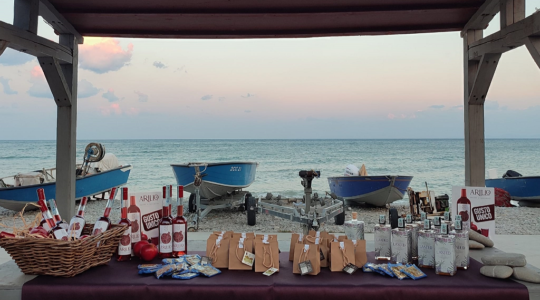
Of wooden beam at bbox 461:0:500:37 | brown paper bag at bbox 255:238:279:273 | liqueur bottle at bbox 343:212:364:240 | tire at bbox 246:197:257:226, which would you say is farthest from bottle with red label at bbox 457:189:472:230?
tire at bbox 246:197:257:226

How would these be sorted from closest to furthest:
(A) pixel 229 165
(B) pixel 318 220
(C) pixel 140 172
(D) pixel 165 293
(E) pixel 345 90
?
(D) pixel 165 293, (B) pixel 318 220, (A) pixel 229 165, (C) pixel 140 172, (E) pixel 345 90

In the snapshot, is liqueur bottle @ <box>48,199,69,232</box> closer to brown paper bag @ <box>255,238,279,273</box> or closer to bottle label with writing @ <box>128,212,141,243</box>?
bottle label with writing @ <box>128,212,141,243</box>

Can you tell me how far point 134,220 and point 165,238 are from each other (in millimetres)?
194

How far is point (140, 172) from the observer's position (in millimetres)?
27547

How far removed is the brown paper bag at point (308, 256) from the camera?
5.92 feet

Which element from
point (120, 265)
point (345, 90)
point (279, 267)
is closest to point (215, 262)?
point (279, 267)

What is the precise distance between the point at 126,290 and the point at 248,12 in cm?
267

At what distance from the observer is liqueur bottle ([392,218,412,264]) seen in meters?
1.91

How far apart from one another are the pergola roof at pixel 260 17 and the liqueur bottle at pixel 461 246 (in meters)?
2.28

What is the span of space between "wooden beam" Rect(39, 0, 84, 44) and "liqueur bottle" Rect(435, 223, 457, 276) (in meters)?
3.39

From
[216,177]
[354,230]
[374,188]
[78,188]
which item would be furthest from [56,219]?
[78,188]

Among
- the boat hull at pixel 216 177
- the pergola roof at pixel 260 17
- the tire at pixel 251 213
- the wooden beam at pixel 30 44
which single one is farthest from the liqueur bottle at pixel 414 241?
the boat hull at pixel 216 177

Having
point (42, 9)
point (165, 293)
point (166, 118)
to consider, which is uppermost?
point (166, 118)

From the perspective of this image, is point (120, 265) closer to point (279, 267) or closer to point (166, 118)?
point (279, 267)
